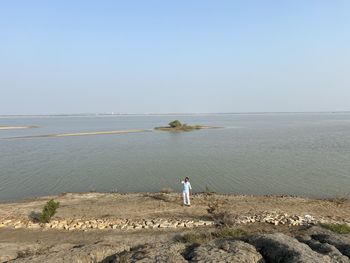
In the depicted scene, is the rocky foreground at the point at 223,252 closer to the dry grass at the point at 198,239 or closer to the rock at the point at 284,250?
the rock at the point at 284,250

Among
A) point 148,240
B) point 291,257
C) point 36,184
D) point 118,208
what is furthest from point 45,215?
point 36,184

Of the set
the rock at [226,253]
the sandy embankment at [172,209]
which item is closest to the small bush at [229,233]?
the rock at [226,253]

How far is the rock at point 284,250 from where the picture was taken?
9.60m

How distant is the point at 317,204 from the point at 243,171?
14015 millimetres

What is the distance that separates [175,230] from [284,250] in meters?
7.32

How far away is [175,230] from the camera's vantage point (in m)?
17.0

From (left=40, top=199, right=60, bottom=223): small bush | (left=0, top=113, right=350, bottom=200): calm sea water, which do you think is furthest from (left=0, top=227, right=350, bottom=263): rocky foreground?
(left=0, top=113, right=350, bottom=200): calm sea water

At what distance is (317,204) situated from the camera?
22.7m

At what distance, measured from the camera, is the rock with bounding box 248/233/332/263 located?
9.60m

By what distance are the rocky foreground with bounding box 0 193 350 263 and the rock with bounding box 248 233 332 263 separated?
1.0 inches

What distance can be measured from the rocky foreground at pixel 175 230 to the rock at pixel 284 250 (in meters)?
0.03

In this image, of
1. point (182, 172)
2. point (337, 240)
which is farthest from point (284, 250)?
point (182, 172)

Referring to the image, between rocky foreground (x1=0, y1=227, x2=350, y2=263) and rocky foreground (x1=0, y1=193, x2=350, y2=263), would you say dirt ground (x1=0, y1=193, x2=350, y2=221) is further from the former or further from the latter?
rocky foreground (x1=0, y1=227, x2=350, y2=263)

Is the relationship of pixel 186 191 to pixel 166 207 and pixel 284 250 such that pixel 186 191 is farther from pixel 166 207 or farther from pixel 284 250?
pixel 284 250
